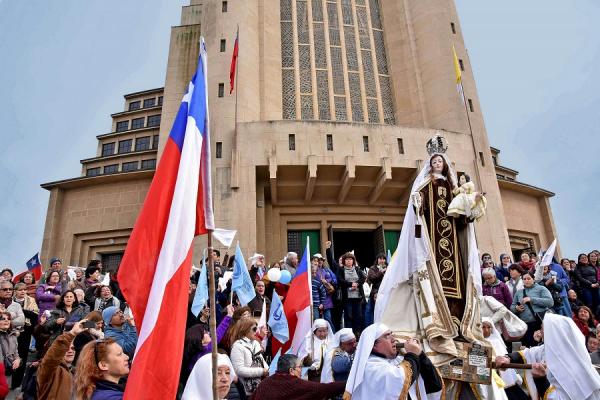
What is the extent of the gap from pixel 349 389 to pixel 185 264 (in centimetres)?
153

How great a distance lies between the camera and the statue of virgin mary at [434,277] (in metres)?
5.62

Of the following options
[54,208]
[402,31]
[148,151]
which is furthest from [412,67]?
[54,208]

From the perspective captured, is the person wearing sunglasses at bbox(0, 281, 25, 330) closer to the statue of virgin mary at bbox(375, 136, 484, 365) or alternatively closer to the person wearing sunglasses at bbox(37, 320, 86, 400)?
the person wearing sunglasses at bbox(37, 320, 86, 400)

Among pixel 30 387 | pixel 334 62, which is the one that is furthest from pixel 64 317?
pixel 334 62

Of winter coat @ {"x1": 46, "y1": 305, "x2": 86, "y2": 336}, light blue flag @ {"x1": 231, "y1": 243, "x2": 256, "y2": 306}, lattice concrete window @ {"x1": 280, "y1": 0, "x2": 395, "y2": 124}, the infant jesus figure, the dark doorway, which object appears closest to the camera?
winter coat @ {"x1": 46, "y1": 305, "x2": 86, "y2": 336}

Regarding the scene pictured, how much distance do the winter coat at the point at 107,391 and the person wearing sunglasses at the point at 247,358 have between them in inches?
77.0

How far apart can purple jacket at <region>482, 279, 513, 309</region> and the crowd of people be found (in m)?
0.02

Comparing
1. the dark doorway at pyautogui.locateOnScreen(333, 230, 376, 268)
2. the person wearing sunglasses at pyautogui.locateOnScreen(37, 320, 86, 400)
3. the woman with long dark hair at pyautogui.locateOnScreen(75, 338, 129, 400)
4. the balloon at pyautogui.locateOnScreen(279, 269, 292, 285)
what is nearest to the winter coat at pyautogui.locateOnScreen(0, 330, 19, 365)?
the person wearing sunglasses at pyautogui.locateOnScreen(37, 320, 86, 400)

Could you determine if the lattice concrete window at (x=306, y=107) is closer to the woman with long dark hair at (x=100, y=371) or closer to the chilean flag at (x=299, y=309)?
the chilean flag at (x=299, y=309)

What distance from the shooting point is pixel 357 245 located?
21.2m

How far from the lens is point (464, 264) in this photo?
20.6 ft

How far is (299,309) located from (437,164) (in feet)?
10.3

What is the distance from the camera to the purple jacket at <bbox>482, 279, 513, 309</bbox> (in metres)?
7.71

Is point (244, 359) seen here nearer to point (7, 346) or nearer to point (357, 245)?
point (7, 346)
